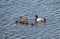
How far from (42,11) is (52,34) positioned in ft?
9.87

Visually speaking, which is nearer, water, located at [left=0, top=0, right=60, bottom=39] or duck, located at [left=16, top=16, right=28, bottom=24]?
water, located at [left=0, top=0, right=60, bottom=39]

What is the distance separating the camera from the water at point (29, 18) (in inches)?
575

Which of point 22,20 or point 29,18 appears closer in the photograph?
point 22,20

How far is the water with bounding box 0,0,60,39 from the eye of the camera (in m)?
14.6

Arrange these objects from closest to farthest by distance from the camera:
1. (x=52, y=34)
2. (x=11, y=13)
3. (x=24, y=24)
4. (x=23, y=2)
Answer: (x=52, y=34) < (x=24, y=24) < (x=11, y=13) < (x=23, y=2)

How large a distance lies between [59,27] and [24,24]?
2074 mm

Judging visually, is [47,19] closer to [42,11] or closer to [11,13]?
[42,11]

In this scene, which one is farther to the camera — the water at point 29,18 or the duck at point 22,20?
the duck at point 22,20

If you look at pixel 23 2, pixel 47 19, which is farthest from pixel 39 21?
pixel 23 2

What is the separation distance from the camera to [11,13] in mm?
17000

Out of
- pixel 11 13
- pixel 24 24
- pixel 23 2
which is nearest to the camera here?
pixel 24 24

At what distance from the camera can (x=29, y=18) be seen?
1630cm

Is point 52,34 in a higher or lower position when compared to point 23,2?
lower

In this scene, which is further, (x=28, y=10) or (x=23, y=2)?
(x=23, y=2)
